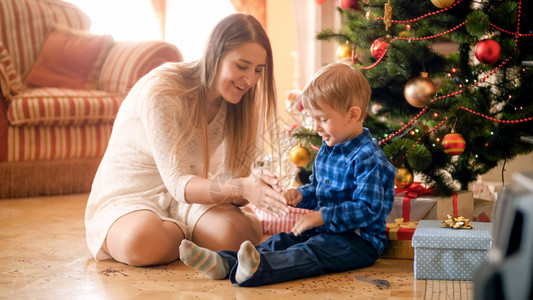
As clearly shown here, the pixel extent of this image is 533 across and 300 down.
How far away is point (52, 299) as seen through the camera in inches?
51.5

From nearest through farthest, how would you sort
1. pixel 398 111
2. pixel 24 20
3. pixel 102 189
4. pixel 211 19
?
pixel 102 189 < pixel 398 111 < pixel 24 20 < pixel 211 19

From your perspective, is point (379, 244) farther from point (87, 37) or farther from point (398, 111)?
point (87, 37)

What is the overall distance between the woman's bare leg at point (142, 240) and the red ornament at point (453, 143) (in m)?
0.93

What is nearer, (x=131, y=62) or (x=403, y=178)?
(x=403, y=178)

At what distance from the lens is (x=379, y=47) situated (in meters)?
2.07

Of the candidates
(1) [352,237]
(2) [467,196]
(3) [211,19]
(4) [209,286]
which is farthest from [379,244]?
(3) [211,19]

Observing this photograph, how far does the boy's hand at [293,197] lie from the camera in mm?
1619

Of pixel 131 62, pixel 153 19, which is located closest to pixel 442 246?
pixel 131 62

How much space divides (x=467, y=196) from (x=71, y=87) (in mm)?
2078

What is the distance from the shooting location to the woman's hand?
140cm

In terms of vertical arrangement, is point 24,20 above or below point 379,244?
above

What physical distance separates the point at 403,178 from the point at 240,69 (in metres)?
0.74

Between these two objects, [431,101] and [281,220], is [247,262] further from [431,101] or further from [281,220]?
[431,101]

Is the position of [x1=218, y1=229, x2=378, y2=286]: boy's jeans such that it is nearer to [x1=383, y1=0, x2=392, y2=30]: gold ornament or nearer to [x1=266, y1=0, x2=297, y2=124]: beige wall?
[x1=383, y1=0, x2=392, y2=30]: gold ornament
